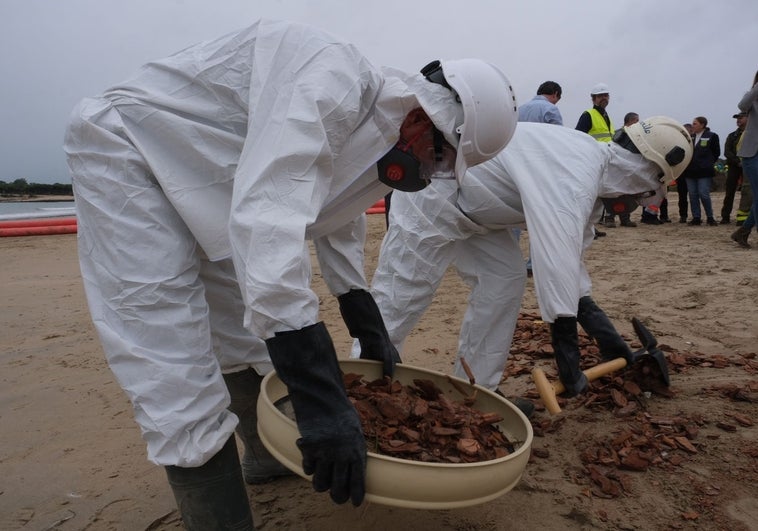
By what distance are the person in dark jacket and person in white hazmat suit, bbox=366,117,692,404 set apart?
6385mm

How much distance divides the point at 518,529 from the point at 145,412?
1263 millimetres

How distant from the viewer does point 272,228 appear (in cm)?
134

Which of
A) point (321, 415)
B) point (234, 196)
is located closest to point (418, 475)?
point (321, 415)

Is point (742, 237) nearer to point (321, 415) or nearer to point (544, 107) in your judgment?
point (544, 107)

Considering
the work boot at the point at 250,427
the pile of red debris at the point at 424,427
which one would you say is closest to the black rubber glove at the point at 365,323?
the pile of red debris at the point at 424,427

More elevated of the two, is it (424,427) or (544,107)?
(544,107)

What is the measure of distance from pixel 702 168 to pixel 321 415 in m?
8.71

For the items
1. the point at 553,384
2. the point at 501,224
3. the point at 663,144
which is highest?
the point at 663,144

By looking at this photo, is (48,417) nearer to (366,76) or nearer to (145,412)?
(145,412)

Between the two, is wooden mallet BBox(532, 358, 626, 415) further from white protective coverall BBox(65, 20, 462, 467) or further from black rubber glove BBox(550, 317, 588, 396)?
white protective coverall BBox(65, 20, 462, 467)

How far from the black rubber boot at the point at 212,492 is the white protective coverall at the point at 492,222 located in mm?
1169

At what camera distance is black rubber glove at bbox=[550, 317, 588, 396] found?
243 cm

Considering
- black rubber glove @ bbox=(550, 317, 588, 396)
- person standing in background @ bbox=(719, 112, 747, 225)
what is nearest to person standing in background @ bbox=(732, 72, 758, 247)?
person standing in background @ bbox=(719, 112, 747, 225)

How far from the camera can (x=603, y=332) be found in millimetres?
2949
